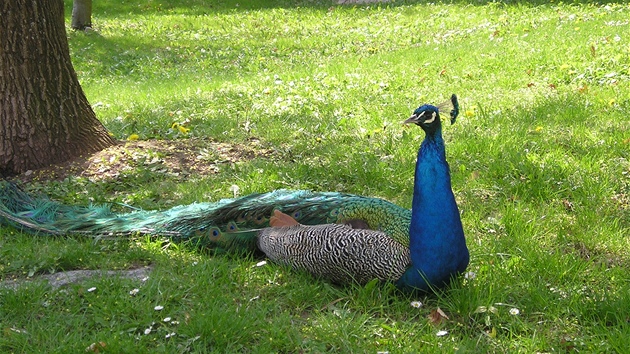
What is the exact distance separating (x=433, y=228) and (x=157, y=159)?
344 cm

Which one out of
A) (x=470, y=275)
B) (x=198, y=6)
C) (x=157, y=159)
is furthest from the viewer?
(x=198, y=6)

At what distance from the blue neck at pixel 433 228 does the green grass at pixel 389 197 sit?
15 centimetres

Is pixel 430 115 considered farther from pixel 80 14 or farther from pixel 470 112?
pixel 80 14

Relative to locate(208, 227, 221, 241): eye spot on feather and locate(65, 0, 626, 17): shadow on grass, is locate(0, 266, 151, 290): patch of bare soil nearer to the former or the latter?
locate(208, 227, 221, 241): eye spot on feather

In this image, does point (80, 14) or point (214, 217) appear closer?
point (214, 217)

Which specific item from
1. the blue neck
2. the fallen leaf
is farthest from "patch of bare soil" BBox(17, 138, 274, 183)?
the fallen leaf

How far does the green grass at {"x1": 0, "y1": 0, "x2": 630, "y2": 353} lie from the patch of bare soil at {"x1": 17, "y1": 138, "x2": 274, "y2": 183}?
6.7 inches

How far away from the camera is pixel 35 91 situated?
231 inches

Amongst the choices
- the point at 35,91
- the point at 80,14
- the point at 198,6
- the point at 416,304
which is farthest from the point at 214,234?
the point at 198,6

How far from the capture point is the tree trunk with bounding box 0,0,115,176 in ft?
18.9

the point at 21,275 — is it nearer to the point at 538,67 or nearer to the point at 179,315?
the point at 179,315

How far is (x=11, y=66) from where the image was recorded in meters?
5.79

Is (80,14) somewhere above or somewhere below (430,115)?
below

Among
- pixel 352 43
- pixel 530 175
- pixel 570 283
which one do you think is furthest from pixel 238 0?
pixel 570 283
